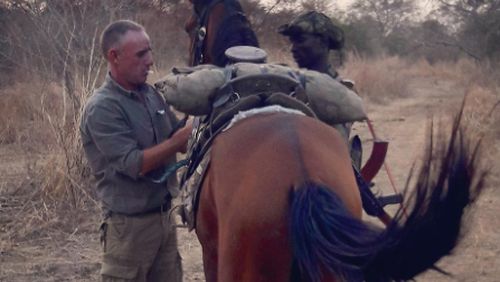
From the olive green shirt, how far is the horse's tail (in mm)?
1283

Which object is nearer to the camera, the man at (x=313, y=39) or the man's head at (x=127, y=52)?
the man's head at (x=127, y=52)

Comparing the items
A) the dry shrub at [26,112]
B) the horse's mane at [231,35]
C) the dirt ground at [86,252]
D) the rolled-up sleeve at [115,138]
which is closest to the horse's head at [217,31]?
the horse's mane at [231,35]

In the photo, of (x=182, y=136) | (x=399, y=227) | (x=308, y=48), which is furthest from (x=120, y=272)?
(x=399, y=227)

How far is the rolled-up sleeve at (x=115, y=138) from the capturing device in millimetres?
3344

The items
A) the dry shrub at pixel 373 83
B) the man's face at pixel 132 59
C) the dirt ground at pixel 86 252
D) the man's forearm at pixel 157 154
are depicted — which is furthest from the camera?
the dry shrub at pixel 373 83

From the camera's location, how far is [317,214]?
7.43 feet

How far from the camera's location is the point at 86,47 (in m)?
8.23

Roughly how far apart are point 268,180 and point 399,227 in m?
0.43

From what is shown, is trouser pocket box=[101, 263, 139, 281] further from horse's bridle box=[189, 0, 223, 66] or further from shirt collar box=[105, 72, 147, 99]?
horse's bridle box=[189, 0, 223, 66]

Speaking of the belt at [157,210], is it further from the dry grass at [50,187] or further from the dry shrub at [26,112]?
the dry shrub at [26,112]

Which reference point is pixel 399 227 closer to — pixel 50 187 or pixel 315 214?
pixel 315 214

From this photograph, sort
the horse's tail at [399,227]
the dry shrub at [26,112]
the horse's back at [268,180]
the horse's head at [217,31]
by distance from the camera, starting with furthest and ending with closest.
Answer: the dry shrub at [26,112] < the horse's head at [217,31] < the horse's back at [268,180] < the horse's tail at [399,227]

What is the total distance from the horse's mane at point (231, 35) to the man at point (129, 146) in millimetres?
341

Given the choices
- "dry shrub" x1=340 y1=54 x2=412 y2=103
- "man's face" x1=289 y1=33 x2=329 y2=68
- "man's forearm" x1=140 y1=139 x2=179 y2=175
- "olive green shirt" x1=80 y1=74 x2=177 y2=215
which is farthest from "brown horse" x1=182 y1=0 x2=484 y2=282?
"dry shrub" x1=340 y1=54 x2=412 y2=103
